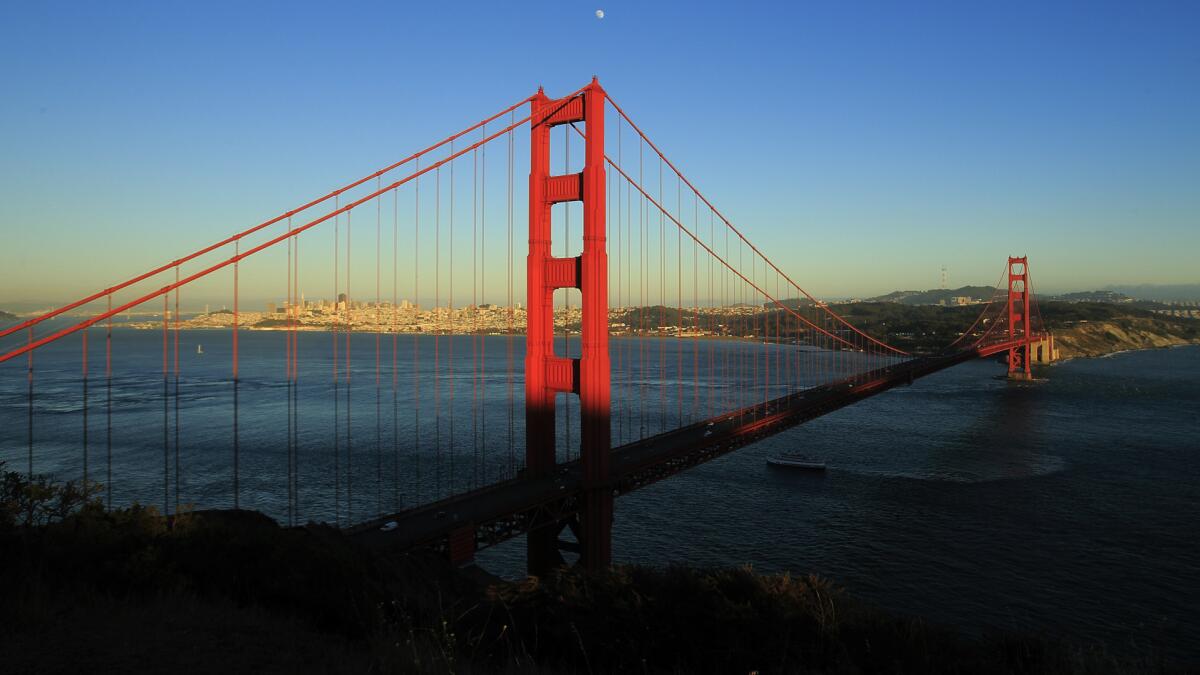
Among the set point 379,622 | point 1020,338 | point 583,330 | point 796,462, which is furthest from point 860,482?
point 1020,338

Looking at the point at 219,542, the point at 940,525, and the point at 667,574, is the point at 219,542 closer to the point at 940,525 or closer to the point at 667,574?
the point at 667,574

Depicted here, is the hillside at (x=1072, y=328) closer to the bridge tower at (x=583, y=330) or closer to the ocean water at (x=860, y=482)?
the ocean water at (x=860, y=482)

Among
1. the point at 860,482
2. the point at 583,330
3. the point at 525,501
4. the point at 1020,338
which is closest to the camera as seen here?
the point at 525,501

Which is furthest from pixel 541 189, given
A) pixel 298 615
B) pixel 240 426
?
pixel 240 426

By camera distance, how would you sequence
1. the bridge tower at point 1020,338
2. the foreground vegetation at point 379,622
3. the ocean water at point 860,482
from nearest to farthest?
the foreground vegetation at point 379,622 → the ocean water at point 860,482 → the bridge tower at point 1020,338

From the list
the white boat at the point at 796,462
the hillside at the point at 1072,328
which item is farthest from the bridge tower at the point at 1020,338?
the white boat at the point at 796,462

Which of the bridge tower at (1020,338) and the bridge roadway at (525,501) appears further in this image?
the bridge tower at (1020,338)

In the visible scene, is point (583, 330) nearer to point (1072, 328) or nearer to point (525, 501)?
point (525, 501)
